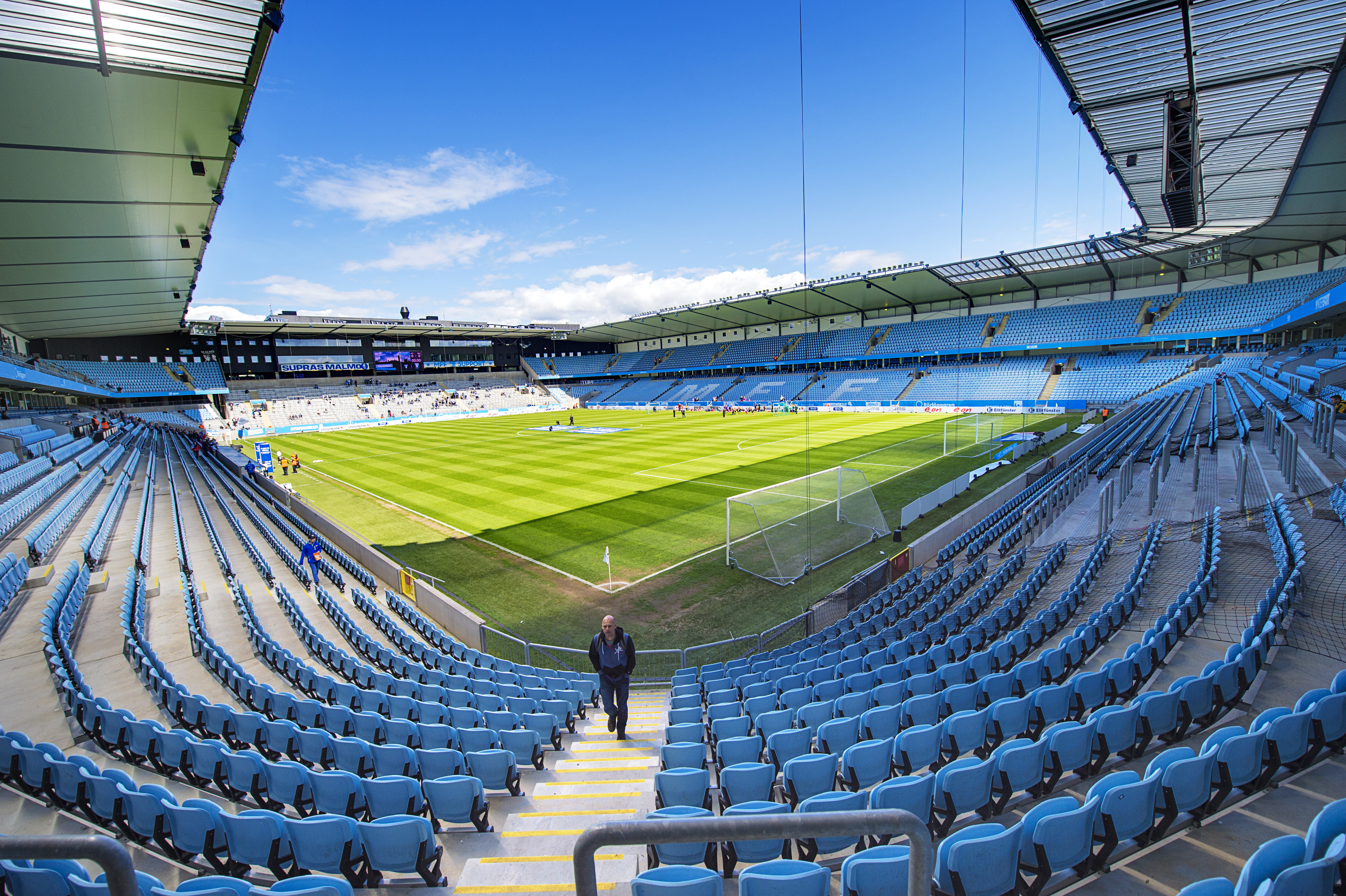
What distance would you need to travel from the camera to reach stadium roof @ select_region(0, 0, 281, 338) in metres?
9.41

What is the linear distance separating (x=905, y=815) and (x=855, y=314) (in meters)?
77.2

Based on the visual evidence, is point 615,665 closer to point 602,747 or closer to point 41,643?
point 602,747

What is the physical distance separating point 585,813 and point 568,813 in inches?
6.0

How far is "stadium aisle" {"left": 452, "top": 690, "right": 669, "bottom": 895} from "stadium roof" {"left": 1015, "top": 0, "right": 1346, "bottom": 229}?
50.3 ft

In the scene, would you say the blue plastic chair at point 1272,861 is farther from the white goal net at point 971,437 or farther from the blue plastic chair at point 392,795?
the white goal net at point 971,437

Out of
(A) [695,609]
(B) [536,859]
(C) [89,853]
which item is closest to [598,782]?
(B) [536,859]

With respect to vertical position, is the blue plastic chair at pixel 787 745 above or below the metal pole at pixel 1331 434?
below

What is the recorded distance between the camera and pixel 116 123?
12.4 m

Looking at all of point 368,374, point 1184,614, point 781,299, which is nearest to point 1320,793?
point 1184,614

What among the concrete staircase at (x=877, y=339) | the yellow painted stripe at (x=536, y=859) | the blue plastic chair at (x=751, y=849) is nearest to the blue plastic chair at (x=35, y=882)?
the yellow painted stripe at (x=536, y=859)

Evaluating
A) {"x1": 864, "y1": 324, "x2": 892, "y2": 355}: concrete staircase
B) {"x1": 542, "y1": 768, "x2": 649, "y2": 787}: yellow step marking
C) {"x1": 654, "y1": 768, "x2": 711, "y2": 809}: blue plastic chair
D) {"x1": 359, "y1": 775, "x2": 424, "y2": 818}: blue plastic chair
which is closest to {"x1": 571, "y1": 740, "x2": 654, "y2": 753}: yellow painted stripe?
{"x1": 542, "y1": 768, "x2": 649, "y2": 787}: yellow step marking

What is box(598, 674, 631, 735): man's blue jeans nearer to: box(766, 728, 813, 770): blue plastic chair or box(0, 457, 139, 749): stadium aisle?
box(766, 728, 813, 770): blue plastic chair

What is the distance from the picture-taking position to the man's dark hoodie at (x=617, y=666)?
6652 millimetres

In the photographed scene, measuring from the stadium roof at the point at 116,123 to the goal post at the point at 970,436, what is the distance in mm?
29979
